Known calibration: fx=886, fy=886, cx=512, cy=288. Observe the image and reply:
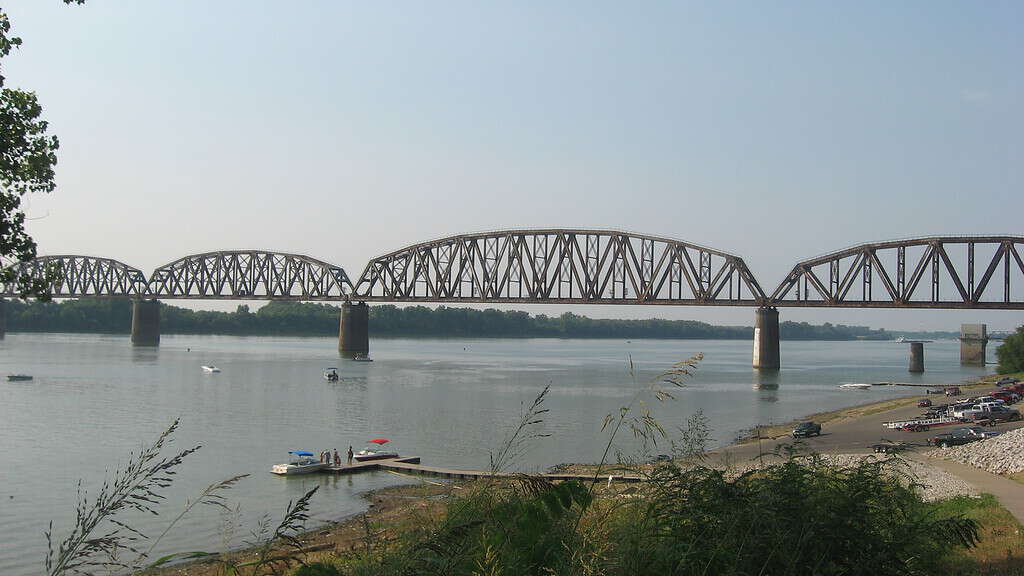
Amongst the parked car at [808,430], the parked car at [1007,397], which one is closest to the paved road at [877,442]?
the parked car at [808,430]

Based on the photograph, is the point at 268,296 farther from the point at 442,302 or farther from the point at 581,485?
the point at 581,485

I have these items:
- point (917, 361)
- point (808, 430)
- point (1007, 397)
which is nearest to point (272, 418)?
point (808, 430)

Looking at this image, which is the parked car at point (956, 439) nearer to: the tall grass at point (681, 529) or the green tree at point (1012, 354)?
the tall grass at point (681, 529)

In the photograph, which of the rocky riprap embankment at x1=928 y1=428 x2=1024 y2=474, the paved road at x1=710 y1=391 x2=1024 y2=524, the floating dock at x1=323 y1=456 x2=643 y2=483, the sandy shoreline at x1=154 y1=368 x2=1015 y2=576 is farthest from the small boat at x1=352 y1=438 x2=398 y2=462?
the rocky riprap embankment at x1=928 y1=428 x2=1024 y2=474

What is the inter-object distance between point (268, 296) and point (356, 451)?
146975 millimetres

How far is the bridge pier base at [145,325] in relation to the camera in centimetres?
18838

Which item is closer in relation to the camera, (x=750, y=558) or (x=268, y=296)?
(x=750, y=558)

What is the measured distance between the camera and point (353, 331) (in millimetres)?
165125

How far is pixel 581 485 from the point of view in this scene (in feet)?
23.5

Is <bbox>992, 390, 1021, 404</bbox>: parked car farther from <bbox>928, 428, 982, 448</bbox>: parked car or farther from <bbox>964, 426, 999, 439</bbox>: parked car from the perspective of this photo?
<bbox>928, 428, 982, 448</bbox>: parked car

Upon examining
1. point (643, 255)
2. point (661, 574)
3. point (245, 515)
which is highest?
point (643, 255)

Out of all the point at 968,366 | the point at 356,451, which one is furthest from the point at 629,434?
the point at 968,366

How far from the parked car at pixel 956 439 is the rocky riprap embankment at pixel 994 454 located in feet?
17.8

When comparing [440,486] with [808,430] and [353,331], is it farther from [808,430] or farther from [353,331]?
[353,331]
